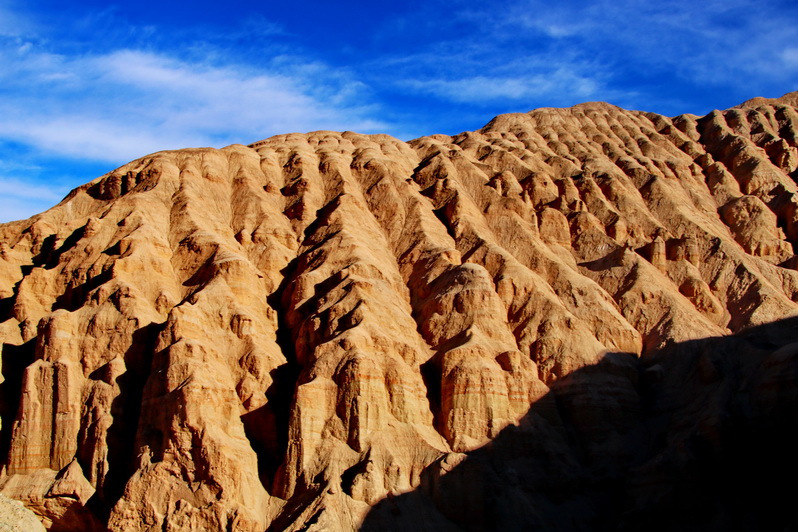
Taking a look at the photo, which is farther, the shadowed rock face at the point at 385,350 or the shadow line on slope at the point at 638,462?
the shadowed rock face at the point at 385,350

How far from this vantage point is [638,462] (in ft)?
133

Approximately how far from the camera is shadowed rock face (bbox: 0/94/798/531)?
37.2m

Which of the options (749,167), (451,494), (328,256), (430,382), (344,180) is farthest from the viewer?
(749,167)

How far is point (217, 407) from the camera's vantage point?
39.2m

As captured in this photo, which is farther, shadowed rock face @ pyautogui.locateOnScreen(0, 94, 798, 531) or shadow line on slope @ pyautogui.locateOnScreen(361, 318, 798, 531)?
shadowed rock face @ pyautogui.locateOnScreen(0, 94, 798, 531)

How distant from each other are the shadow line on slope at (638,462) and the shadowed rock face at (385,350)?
0.13m

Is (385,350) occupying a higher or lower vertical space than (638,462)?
higher

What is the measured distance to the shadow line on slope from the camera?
Answer: 117ft

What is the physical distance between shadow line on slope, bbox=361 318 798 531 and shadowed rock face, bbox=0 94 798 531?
0.13m

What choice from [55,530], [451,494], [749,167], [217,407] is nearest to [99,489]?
[55,530]

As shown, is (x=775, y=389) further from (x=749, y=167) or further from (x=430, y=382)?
(x=749, y=167)

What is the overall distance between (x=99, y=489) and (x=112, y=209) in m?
22.9

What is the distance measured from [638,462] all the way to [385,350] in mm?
14363

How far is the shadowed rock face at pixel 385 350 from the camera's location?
3722 centimetres
